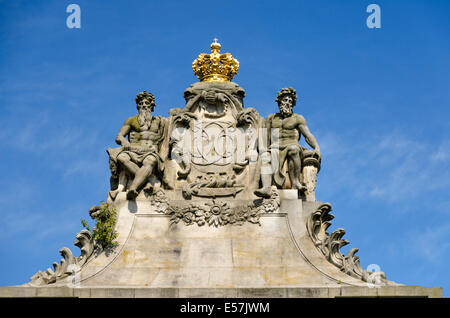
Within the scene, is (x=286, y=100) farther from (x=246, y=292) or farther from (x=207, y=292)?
(x=207, y=292)

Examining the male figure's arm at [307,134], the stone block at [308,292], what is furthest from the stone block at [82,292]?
the male figure's arm at [307,134]

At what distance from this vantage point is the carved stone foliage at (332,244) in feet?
77.1

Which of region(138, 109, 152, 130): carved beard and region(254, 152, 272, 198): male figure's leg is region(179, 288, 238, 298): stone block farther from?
region(138, 109, 152, 130): carved beard

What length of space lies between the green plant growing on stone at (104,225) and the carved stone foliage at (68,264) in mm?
189

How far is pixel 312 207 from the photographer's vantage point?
24953mm

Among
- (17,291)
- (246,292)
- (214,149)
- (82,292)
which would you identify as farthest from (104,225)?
(246,292)

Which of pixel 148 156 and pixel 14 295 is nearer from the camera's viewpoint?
pixel 14 295

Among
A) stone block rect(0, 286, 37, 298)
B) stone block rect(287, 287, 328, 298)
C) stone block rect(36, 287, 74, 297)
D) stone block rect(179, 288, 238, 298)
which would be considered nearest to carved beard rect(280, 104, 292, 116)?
stone block rect(287, 287, 328, 298)

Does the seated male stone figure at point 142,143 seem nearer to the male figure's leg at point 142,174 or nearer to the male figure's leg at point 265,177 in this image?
the male figure's leg at point 142,174
